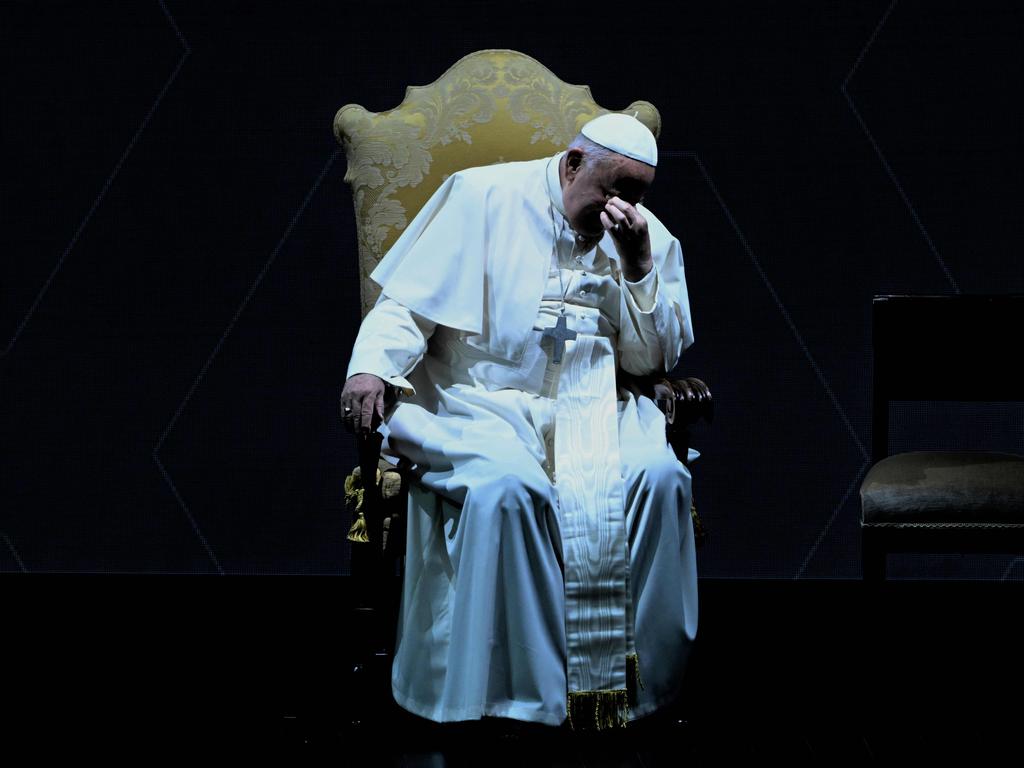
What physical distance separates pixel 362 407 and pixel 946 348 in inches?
70.1

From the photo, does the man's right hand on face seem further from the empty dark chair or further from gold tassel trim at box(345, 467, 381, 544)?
the empty dark chair

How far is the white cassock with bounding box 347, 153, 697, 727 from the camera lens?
2629 mm

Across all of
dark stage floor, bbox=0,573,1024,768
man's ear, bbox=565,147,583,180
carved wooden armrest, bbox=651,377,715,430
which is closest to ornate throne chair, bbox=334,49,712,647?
man's ear, bbox=565,147,583,180

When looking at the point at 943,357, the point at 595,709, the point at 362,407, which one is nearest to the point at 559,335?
the point at 362,407

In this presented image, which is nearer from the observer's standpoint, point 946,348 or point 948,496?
point 948,496

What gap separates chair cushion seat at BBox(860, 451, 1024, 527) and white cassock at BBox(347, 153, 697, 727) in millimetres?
497

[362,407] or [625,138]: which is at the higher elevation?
[625,138]

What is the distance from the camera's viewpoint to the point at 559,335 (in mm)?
2961

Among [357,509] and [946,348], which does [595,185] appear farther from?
[946,348]

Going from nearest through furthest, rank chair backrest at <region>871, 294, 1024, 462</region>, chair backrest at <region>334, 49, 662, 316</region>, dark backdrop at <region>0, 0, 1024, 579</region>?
chair backrest at <region>334, 49, 662, 316</region>, chair backrest at <region>871, 294, 1024, 462</region>, dark backdrop at <region>0, 0, 1024, 579</region>

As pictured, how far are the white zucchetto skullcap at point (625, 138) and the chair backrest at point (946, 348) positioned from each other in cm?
100

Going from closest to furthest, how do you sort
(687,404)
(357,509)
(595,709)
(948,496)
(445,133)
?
(595,709)
(687,404)
(357,509)
(948,496)
(445,133)

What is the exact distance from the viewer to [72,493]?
408 centimetres

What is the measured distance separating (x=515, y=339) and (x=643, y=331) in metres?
0.30
